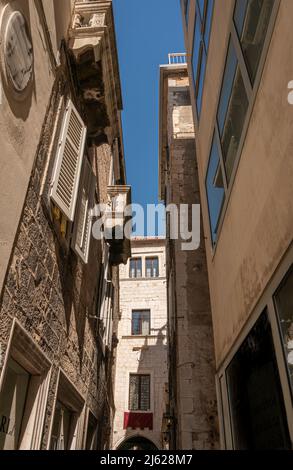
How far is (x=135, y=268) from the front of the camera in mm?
21656

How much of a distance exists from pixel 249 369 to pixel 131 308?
17102 mm

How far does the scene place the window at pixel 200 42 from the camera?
17.5 ft

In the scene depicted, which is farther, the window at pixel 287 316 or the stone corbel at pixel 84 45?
the stone corbel at pixel 84 45

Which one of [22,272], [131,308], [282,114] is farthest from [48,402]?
[131,308]

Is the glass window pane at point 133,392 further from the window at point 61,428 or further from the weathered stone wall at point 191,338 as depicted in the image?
the window at point 61,428

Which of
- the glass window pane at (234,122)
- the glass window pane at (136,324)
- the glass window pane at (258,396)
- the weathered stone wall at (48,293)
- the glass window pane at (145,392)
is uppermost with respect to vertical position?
the glass window pane at (136,324)

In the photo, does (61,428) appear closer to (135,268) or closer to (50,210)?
(50,210)

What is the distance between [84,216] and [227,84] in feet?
9.78

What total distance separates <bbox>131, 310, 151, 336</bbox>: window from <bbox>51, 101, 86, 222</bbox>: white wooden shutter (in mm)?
15251

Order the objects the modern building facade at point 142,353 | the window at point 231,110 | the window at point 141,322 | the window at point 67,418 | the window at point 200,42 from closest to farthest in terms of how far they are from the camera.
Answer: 1. the window at point 231,110
2. the window at point 67,418
3. the window at point 200,42
4. the modern building facade at point 142,353
5. the window at point 141,322

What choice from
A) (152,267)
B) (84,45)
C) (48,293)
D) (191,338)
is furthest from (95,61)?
(152,267)

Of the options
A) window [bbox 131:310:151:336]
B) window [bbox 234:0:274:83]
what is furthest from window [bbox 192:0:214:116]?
window [bbox 131:310:151:336]

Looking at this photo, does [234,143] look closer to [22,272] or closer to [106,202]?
[22,272]

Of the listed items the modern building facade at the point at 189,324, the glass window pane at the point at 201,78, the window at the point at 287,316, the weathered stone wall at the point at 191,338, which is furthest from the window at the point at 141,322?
the window at the point at 287,316
